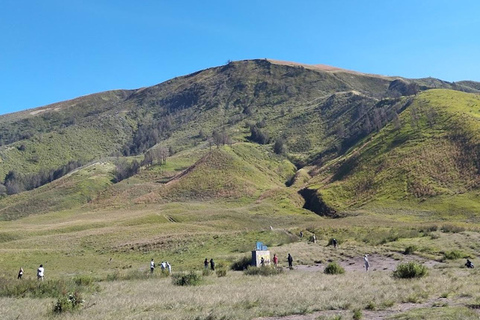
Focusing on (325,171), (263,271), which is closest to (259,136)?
(325,171)

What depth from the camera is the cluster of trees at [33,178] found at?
6870 inches

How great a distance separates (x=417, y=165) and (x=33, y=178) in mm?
156863

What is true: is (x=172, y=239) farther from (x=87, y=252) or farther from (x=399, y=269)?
(x=399, y=269)

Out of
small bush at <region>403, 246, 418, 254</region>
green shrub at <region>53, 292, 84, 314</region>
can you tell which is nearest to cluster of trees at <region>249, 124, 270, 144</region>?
small bush at <region>403, 246, 418, 254</region>

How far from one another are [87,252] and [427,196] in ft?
208

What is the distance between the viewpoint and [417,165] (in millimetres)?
94812

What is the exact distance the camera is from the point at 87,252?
54719mm

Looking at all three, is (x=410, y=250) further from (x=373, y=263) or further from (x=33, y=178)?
(x=33, y=178)

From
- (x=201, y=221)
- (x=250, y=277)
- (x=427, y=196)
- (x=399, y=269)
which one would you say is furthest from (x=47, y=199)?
(x=399, y=269)

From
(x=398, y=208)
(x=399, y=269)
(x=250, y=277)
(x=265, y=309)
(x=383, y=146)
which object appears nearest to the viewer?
(x=265, y=309)

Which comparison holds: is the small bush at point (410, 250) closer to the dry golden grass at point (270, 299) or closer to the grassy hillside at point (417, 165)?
the dry golden grass at point (270, 299)

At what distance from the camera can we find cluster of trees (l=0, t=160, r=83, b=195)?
174 meters

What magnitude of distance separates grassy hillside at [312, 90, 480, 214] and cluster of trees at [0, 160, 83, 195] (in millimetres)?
120471

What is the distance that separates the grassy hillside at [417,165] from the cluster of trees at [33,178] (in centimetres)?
12047
